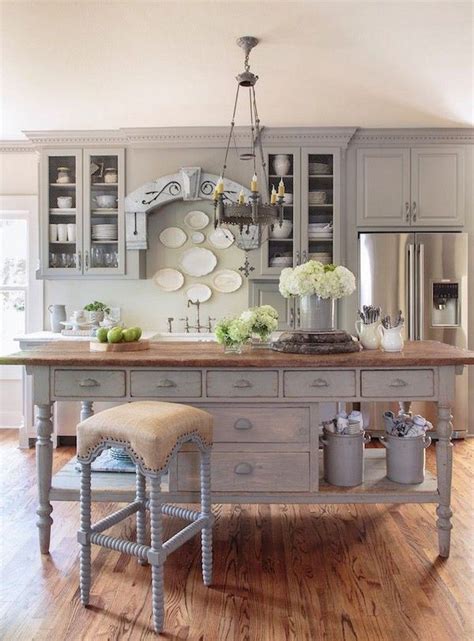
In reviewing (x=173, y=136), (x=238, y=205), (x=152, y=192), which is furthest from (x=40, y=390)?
(x=173, y=136)

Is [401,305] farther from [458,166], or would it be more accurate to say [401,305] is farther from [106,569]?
[106,569]

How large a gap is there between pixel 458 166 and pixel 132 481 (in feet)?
12.3

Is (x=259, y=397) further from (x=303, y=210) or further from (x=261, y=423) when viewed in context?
(x=303, y=210)

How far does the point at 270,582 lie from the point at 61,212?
11.7 feet

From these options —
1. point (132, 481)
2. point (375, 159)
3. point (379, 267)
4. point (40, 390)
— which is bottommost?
point (132, 481)

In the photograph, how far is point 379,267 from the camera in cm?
470

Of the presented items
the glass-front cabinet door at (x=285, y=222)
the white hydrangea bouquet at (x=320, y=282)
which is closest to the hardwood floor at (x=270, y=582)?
the white hydrangea bouquet at (x=320, y=282)

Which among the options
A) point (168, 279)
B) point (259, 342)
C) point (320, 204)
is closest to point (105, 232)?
point (168, 279)

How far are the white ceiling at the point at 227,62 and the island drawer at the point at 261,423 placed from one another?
6.30 ft

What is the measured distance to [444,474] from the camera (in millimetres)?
2693

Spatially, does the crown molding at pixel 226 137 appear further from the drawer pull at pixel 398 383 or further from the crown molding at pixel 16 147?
the drawer pull at pixel 398 383

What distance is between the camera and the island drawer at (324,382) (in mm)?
2641

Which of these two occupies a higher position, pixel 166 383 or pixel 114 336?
pixel 114 336

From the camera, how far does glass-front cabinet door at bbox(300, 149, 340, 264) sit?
477 centimetres
